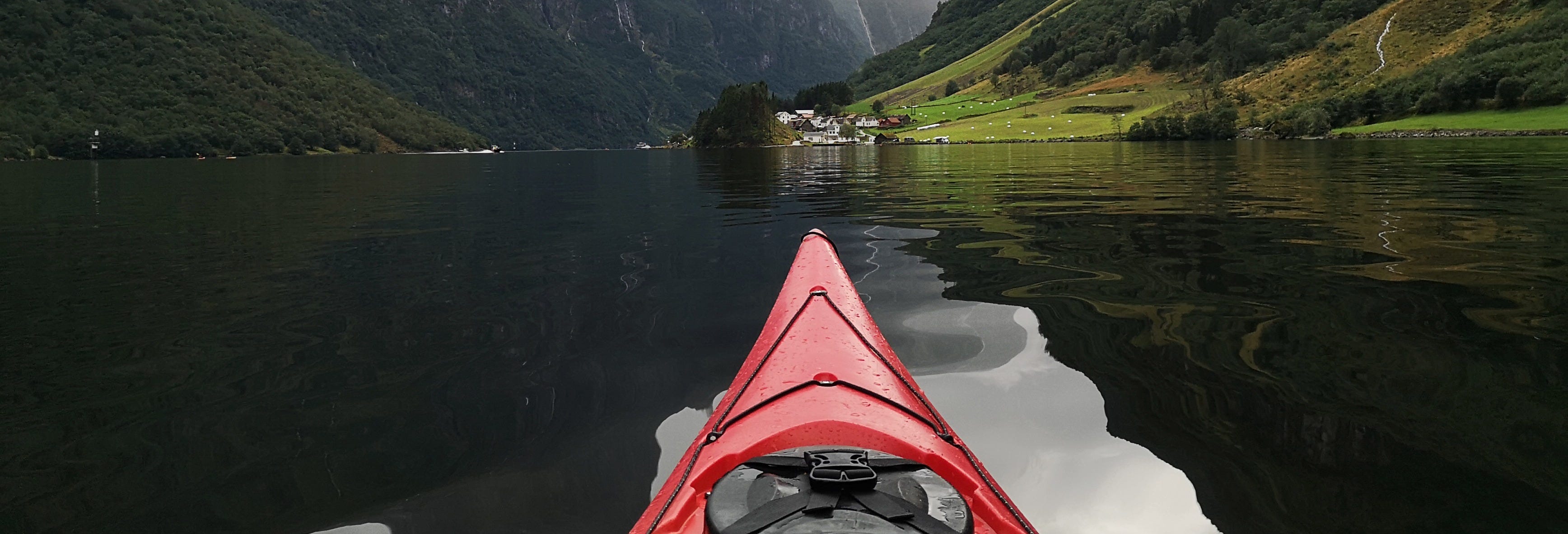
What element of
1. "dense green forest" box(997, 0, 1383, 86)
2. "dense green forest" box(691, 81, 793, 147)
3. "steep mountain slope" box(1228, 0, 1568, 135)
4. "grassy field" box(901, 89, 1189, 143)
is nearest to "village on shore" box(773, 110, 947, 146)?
"grassy field" box(901, 89, 1189, 143)

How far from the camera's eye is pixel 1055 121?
130m

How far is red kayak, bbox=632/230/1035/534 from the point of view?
2604mm

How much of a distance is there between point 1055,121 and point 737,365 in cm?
13505

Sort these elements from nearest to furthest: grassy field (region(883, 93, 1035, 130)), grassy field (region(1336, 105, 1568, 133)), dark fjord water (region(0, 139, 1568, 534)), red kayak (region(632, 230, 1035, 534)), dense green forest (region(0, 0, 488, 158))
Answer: red kayak (region(632, 230, 1035, 534)) → dark fjord water (region(0, 139, 1568, 534)) → grassy field (region(1336, 105, 1568, 133)) → dense green forest (region(0, 0, 488, 158)) → grassy field (region(883, 93, 1035, 130))

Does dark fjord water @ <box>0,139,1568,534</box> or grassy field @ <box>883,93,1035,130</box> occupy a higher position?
grassy field @ <box>883,93,1035,130</box>

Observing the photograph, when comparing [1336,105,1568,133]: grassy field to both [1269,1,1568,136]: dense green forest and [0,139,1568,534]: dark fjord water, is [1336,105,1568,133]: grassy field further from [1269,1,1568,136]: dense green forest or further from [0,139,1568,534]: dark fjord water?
[0,139,1568,534]: dark fjord water

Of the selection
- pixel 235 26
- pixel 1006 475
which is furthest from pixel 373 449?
pixel 235 26

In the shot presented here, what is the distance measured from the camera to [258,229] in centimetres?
1708

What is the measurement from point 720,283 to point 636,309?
73.9 inches

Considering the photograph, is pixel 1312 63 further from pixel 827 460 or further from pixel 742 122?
pixel 827 460

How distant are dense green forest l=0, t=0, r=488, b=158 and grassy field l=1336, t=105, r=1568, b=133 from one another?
169582mm

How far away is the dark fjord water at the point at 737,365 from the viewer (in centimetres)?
447

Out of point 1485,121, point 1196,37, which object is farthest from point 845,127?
point 1485,121

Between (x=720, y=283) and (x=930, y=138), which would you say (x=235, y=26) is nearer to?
(x=930, y=138)
